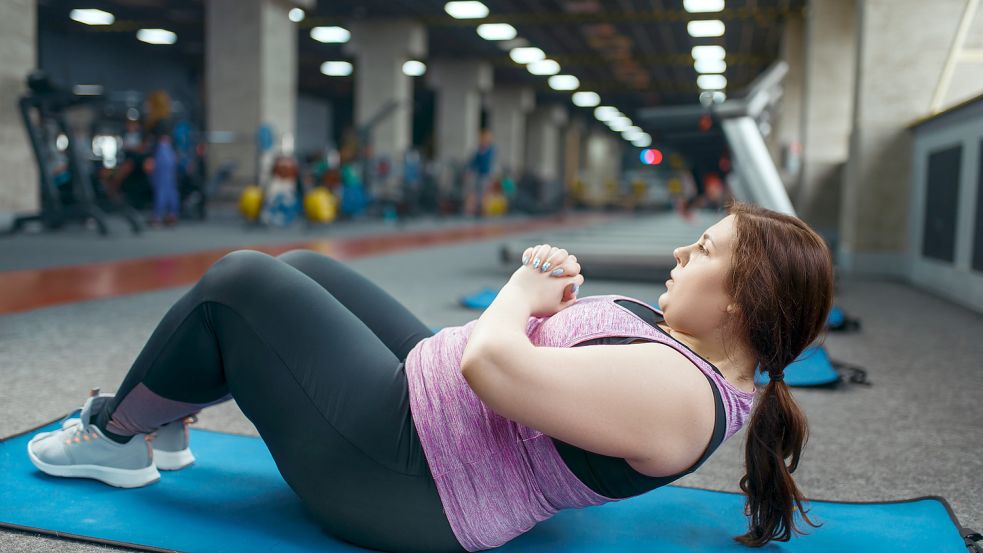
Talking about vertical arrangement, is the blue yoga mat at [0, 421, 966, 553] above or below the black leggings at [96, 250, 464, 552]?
below

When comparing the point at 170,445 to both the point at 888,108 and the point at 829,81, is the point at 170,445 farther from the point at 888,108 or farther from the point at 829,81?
the point at 829,81

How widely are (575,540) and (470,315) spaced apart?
2.51m

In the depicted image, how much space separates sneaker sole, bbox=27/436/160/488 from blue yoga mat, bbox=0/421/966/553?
0.05ft

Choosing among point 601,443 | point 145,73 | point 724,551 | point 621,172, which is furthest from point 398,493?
point 621,172

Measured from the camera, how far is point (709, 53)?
17531 mm

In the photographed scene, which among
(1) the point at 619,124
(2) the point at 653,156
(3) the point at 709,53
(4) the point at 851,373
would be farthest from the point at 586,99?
(4) the point at 851,373

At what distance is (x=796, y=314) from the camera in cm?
112

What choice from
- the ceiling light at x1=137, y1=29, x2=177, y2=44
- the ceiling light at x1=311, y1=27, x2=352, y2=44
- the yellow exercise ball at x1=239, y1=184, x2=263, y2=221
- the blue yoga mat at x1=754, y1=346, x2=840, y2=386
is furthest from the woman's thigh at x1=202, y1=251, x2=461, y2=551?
the ceiling light at x1=137, y1=29, x2=177, y2=44

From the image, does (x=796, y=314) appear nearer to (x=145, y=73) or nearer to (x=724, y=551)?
(x=724, y=551)

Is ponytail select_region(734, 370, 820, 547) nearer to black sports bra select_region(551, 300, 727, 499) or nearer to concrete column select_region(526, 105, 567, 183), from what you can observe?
black sports bra select_region(551, 300, 727, 499)

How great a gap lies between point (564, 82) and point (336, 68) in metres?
6.24

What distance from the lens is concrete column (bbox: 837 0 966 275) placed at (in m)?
6.35

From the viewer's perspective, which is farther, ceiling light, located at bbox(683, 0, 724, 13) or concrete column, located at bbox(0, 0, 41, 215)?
ceiling light, located at bbox(683, 0, 724, 13)

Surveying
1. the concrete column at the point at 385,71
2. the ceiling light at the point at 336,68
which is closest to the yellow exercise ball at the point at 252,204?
the concrete column at the point at 385,71
